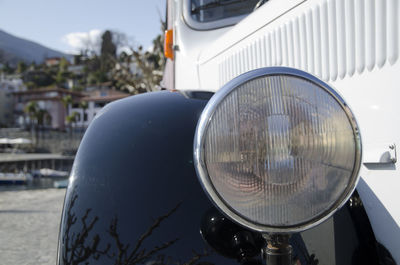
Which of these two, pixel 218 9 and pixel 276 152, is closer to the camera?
pixel 276 152

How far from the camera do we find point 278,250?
0.73m

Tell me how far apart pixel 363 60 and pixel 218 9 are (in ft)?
5.16

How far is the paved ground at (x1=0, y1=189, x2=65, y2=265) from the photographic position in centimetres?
274

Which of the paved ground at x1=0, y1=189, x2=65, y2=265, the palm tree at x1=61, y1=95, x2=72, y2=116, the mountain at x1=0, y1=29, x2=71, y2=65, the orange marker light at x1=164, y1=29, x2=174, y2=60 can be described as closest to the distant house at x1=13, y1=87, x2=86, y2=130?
the palm tree at x1=61, y1=95, x2=72, y2=116

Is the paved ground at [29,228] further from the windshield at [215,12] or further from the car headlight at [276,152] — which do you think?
the car headlight at [276,152]

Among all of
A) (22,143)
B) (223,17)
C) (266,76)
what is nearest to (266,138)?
(266,76)

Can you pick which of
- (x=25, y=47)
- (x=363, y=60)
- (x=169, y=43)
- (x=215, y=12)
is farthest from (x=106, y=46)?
(x=25, y=47)

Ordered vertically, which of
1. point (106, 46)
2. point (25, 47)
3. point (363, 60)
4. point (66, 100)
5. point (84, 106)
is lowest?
point (363, 60)

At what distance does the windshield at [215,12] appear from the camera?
2.40 meters

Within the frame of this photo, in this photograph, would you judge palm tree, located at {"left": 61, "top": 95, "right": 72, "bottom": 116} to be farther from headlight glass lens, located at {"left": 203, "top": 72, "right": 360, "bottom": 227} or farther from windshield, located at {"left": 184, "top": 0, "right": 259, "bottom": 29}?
headlight glass lens, located at {"left": 203, "top": 72, "right": 360, "bottom": 227}

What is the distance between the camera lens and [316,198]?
2.45ft

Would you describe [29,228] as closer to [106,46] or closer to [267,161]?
[267,161]

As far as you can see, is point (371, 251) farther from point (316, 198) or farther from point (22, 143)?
point (22, 143)

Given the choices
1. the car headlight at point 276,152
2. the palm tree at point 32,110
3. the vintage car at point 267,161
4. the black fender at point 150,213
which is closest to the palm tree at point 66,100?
the palm tree at point 32,110
